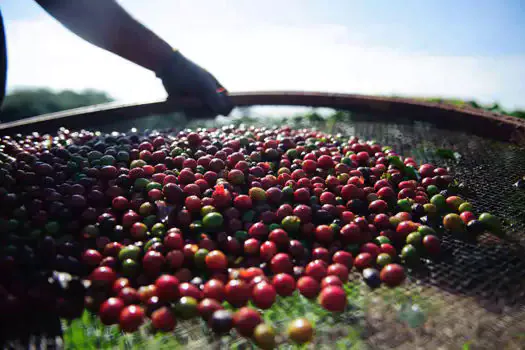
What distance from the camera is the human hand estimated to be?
3609 millimetres

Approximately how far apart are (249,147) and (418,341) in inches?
75.6

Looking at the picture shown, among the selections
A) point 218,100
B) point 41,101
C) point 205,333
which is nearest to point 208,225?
point 205,333

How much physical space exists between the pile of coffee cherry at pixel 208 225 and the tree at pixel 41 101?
4.39 meters

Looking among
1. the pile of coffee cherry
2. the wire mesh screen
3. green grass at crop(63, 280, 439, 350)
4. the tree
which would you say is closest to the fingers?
the pile of coffee cherry

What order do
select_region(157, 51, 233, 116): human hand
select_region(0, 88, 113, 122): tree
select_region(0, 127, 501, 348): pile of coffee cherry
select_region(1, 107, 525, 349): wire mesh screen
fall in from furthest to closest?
select_region(0, 88, 113, 122): tree → select_region(157, 51, 233, 116): human hand → select_region(0, 127, 501, 348): pile of coffee cherry → select_region(1, 107, 525, 349): wire mesh screen

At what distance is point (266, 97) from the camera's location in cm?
428

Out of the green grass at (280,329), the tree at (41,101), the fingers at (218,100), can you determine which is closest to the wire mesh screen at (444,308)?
the green grass at (280,329)

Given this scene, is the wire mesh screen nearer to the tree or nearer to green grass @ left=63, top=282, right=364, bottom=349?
green grass @ left=63, top=282, right=364, bottom=349

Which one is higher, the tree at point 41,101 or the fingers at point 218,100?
the fingers at point 218,100

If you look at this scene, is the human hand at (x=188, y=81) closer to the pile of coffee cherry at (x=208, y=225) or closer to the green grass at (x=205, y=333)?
the pile of coffee cherry at (x=208, y=225)

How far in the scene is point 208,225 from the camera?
2.01m

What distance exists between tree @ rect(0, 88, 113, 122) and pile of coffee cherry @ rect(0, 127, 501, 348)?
14.4 feet

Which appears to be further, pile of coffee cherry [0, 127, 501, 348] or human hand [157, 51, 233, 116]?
human hand [157, 51, 233, 116]

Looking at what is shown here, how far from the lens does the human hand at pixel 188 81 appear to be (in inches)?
142
